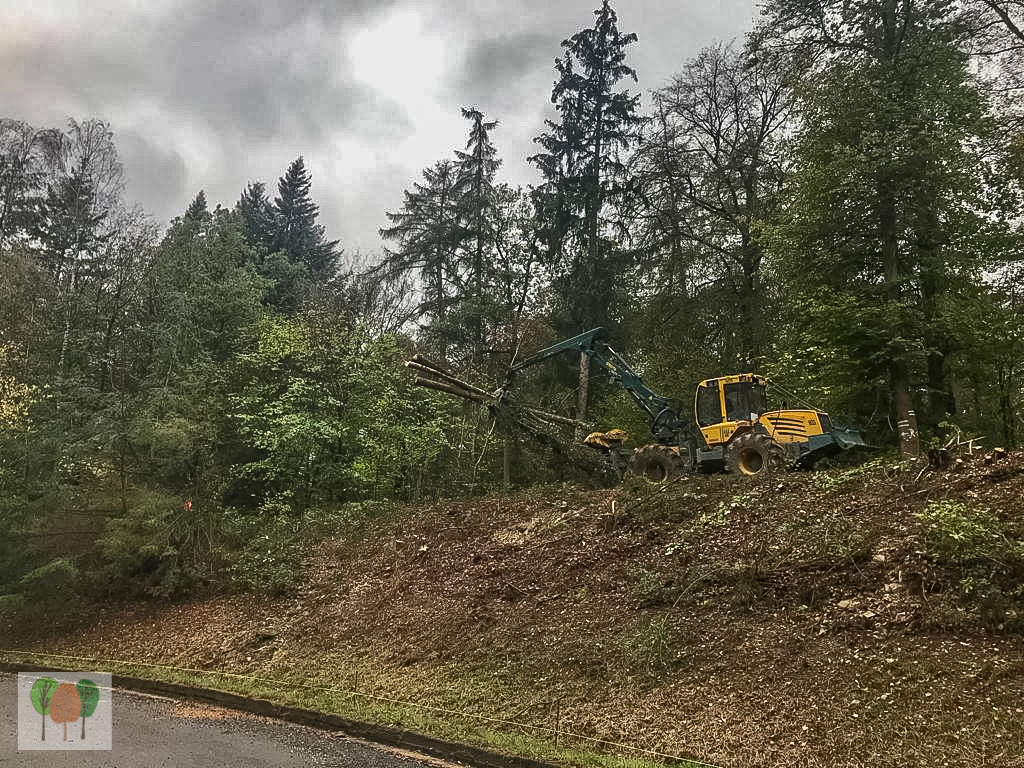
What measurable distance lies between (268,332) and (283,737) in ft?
46.5

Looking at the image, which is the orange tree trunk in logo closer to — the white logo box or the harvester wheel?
the white logo box

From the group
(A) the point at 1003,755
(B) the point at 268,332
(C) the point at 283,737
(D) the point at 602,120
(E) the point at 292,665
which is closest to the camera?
(A) the point at 1003,755

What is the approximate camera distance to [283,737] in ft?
21.7

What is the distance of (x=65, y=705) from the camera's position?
7801 mm

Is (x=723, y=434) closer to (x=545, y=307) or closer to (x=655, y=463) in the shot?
(x=655, y=463)

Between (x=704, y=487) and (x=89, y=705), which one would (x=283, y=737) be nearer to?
(x=89, y=705)

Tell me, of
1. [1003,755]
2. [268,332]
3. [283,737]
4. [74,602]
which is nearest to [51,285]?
[268,332]

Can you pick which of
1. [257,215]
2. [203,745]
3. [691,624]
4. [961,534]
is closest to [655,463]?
[691,624]

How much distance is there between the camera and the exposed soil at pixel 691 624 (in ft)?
17.7

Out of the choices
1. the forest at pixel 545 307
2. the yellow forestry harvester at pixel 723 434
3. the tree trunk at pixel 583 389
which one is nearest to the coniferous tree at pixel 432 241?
the forest at pixel 545 307

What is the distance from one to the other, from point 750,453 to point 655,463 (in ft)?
7.01

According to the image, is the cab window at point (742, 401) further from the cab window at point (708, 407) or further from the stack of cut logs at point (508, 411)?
the stack of cut logs at point (508, 411)

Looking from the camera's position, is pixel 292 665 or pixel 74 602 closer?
pixel 292 665

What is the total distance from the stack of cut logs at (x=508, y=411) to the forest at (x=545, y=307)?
1.26 feet
